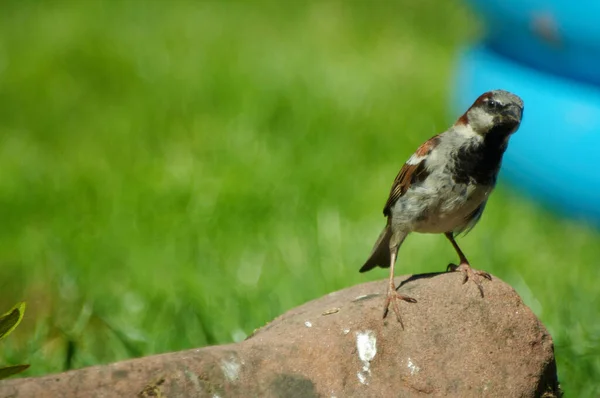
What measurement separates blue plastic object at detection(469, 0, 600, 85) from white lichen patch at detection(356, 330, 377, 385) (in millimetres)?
3335

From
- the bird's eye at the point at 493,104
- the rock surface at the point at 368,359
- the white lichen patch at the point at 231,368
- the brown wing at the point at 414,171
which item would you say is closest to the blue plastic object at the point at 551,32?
the brown wing at the point at 414,171

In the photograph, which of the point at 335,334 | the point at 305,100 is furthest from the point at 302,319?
the point at 305,100

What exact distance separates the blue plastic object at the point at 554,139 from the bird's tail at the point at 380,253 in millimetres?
2292

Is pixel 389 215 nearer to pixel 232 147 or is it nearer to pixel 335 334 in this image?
pixel 335 334

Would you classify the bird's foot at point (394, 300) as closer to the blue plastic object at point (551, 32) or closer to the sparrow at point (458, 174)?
the sparrow at point (458, 174)

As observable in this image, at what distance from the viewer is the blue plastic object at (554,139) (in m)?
5.57

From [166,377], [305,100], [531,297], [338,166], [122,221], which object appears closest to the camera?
[166,377]

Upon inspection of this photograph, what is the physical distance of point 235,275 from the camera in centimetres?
494

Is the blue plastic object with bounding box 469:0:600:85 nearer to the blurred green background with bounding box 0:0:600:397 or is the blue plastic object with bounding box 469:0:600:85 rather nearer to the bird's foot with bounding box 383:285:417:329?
the blurred green background with bounding box 0:0:600:397

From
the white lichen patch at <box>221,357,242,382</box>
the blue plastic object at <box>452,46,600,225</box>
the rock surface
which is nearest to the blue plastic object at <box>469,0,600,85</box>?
the blue plastic object at <box>452,46,600,225</box>

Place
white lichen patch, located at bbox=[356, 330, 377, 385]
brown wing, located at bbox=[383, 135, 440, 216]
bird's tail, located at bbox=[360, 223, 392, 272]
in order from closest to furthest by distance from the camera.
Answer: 1. white lichen patch, located at bbox=[356, 330, 377, 385]
2. brown wing, located at bbox=[383, 135, 440, 216]
3. bird's tail, located at bbox=[360, 223, 392, 272]

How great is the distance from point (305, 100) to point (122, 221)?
7.00 ft

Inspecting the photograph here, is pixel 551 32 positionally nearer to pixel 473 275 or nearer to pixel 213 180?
pixel 213 180

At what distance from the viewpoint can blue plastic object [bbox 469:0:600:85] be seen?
546 centimetres
